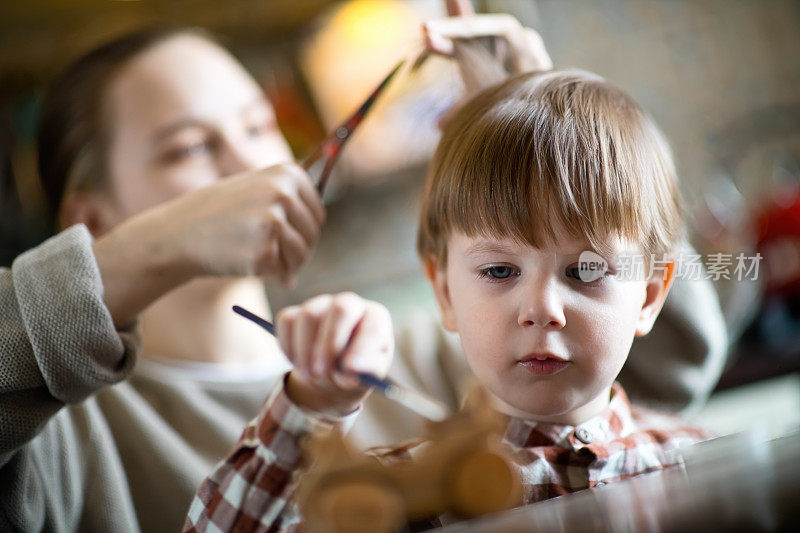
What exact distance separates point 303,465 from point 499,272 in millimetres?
136

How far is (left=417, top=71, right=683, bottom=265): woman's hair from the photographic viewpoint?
14.0 inches

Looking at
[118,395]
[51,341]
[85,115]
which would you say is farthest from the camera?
[85,115]

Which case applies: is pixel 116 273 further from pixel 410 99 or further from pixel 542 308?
pixel 410 99

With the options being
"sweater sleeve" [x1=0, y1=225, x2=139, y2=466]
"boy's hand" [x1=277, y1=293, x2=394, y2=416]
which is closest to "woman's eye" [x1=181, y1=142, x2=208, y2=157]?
"sweater sleeve" [x1=0, y1=225, x2=139, y2=466]

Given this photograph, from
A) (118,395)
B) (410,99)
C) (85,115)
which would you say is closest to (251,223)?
(118,395)

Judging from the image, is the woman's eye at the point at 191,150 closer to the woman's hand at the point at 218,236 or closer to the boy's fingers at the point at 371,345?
the woman's hand at the point at 218,236

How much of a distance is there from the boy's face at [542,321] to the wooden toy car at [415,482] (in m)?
0.06

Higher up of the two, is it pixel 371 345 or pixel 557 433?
Answer: pixel 371 345

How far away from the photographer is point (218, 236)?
458mm

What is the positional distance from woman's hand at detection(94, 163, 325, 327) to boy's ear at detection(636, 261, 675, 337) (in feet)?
0.71

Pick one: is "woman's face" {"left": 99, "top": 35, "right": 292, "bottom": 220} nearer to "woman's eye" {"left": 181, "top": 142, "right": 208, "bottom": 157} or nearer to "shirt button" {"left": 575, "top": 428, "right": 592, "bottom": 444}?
"woman's eye" {"left": 181, "top": 142, "right": 208, "bottom": 157}

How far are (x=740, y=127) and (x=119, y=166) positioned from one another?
106 cm

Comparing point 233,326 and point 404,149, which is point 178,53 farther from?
point 404,149

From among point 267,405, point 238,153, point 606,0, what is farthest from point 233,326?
point 606,0
